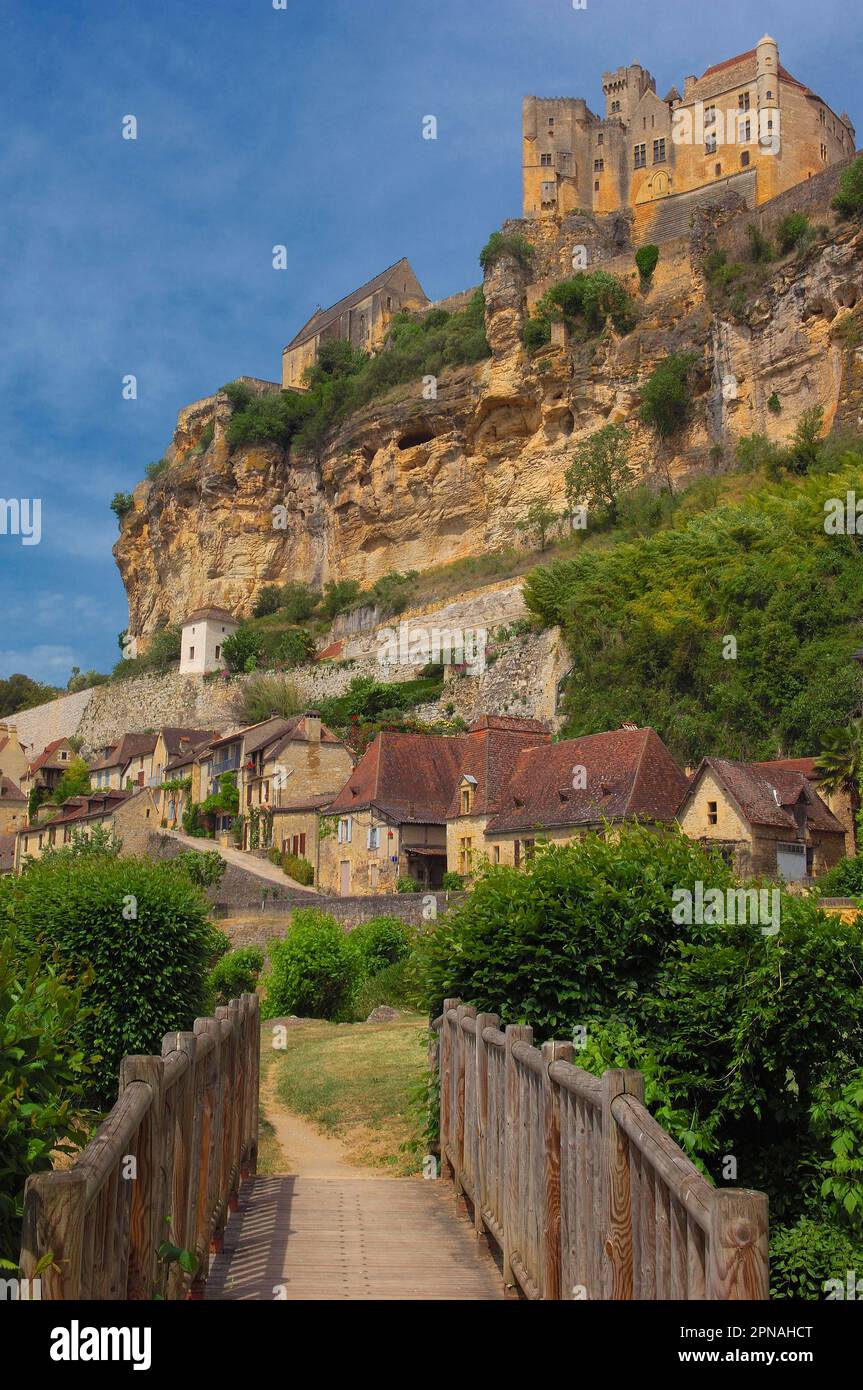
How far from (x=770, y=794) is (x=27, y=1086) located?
87.8 feet

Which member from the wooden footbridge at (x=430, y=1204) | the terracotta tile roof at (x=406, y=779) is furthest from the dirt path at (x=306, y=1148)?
the terracotta tile roof at (x=406, y=779)

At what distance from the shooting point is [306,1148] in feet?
51.2

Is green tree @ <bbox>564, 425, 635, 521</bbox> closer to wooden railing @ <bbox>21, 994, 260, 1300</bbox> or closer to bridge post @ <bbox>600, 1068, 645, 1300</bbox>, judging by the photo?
wooden railing @ <bbox>21, 994, 260, 1300</bbox>

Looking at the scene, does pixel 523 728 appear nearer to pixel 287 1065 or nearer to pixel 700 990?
pixel 287 1065

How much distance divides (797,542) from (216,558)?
50.8 meters

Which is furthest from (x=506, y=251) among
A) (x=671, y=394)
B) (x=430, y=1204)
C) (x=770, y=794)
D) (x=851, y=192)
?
(x=430, y=1204)

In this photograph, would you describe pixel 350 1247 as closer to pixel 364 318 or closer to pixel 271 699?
pixel 271 699

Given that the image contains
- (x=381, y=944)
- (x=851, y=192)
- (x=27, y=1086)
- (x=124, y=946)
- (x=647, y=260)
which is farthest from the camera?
(x=647, y=260)

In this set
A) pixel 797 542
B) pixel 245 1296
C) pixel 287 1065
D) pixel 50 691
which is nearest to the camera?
pixel 245 1296

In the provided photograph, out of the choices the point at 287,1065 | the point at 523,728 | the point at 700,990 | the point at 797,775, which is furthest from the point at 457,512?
the point at 700,990

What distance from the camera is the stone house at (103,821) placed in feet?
184

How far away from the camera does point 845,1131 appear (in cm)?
913

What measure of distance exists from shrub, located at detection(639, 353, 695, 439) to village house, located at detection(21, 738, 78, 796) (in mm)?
38517

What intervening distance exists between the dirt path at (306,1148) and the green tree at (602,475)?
1551 inches
